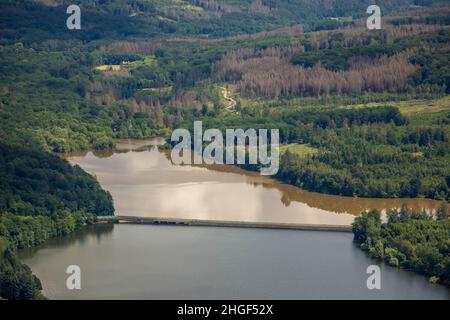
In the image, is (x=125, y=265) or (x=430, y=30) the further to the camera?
(x=430, y=30)

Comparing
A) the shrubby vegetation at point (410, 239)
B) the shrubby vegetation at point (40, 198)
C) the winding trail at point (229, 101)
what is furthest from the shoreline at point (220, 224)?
the winding trail at point (229, 101)

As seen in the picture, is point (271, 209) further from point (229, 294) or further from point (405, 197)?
point (229, 294)

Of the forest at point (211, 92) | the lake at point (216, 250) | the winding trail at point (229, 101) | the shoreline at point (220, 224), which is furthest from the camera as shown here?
the winding trail at point (229, 101)

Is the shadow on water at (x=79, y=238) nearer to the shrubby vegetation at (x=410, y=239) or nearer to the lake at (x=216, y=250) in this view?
the lake at (x=216, y=250)

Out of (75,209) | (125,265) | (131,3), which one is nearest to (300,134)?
(75,209)

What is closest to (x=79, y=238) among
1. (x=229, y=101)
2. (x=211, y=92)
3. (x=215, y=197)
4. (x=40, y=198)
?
(x=40, y=198)

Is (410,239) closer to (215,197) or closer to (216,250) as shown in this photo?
(216,250)
